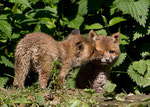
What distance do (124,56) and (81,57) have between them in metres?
1.14

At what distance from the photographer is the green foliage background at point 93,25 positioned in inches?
247

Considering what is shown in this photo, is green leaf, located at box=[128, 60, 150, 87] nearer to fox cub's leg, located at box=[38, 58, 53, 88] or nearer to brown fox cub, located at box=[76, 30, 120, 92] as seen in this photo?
brown fox cub, located at box=[76, 30, 120, 92]

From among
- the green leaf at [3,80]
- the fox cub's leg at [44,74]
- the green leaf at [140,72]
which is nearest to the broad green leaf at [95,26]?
the green leaf at [140,72]

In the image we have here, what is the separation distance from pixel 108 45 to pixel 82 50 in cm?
71

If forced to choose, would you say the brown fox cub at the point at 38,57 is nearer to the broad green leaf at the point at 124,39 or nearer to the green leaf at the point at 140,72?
the broad green leaf at the point at 124,39

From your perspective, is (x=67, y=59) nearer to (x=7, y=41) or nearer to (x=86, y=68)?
(x=86, y=68)

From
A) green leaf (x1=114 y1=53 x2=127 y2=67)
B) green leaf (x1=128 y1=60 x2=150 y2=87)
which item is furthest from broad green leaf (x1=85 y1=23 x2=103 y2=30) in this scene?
green leaf (x1=128 y1=60 x2=150 y2=87)

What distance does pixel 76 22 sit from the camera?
6.98 m

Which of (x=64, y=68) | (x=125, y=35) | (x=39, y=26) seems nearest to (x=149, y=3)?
(x=125, y=35)

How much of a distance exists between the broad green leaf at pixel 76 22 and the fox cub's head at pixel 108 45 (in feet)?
1.54

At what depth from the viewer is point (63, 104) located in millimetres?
4105

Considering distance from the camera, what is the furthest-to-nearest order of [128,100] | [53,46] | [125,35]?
[125,35]
[53,46]
[128,100]

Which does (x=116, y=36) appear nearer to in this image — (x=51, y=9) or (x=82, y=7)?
(x=82, y=7)

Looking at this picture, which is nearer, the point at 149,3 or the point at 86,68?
the point at 149,3
